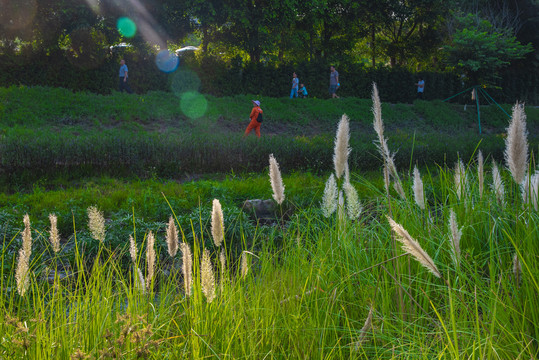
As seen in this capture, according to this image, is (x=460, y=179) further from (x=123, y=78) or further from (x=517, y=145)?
(x=123, y=78)

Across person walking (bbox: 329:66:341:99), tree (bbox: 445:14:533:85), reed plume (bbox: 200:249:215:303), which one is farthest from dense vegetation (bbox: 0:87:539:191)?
tree (bbox: 445:14:533:85)

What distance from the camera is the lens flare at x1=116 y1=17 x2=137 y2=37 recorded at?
26578mm

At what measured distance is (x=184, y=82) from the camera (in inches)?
932

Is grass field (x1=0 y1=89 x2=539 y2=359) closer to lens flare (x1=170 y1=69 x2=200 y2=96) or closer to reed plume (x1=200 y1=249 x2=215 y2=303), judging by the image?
reed plume (x1=200 y1=249 x2=215 y2=303)

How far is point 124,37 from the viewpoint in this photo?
28.1 meters

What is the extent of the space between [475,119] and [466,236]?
85.7ft

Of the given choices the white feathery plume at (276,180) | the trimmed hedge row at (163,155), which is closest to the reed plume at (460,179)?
the white feathery plume at (276,180)

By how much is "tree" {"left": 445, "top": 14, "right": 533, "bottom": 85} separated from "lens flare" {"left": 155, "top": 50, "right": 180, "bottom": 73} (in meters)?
15.6

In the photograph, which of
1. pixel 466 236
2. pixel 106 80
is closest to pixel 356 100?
pixel 106 80

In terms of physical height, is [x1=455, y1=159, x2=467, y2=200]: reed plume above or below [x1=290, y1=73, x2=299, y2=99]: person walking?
below

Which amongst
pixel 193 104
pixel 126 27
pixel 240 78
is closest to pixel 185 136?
pixel 193 104

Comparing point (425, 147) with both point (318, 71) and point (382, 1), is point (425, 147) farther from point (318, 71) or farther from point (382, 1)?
point (382, 1)

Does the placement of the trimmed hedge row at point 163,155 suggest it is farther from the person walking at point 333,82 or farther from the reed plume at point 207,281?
the person walking at point 333,82

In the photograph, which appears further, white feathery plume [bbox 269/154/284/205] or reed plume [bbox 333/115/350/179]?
white feathery plume [bbox 269/154/284/205]
